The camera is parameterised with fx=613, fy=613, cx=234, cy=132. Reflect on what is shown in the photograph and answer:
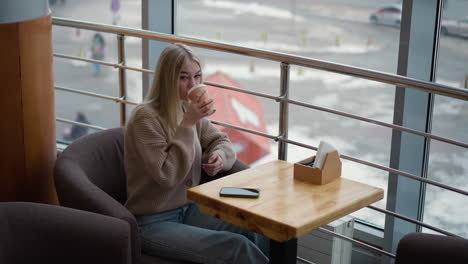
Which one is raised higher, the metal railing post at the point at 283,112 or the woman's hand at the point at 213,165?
the metal railing post at the point at 283,112

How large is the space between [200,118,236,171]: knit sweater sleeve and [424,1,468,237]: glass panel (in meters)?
0.96

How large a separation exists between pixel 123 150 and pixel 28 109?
15.9 inches

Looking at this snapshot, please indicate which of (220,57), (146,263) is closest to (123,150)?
(146,263)

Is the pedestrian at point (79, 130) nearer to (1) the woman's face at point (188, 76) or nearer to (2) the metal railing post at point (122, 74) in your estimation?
(2) the metal railing post at point (122, 74)

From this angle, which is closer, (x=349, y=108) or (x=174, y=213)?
(x=174, y=213)

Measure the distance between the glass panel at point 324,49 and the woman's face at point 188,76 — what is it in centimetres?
50

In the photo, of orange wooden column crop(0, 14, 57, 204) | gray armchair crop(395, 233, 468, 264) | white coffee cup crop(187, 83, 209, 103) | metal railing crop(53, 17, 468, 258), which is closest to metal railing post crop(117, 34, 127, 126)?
metal railing crop(53, 17, 468, 258)

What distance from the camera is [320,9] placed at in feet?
15.9

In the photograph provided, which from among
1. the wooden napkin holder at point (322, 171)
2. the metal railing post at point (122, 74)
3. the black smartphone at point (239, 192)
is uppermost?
the metal railing post at point (122, 74)

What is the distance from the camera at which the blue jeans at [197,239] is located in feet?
6.68

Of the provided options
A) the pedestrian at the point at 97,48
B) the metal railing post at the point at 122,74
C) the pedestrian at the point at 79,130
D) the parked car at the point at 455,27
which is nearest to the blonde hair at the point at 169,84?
the metal railing post at the point at 122,74

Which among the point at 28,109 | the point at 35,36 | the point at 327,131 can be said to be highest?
the point at 35,36

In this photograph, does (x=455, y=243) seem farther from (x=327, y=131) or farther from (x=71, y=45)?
(x=71, y=45)

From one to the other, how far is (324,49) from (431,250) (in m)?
4.44
